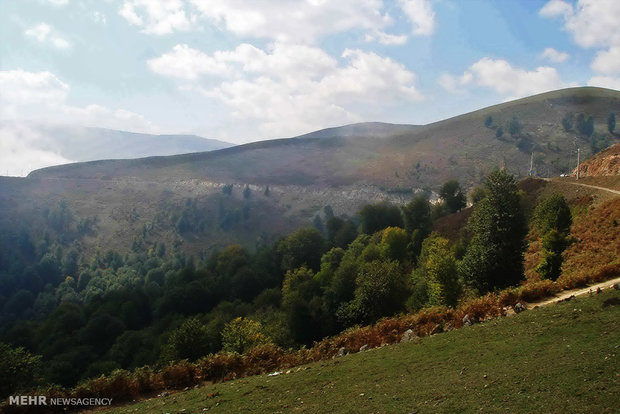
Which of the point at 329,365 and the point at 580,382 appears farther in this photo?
the point at 329,365

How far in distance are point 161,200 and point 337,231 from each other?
105 meters

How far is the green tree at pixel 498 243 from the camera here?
28484 mm

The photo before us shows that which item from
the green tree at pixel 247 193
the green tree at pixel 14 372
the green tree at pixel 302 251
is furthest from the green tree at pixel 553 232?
the green tree at pixel 247 193

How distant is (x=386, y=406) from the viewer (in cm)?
1020

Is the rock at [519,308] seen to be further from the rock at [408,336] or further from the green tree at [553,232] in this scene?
the green tree at [553,232]

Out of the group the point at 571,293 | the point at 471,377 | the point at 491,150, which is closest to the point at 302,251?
the point at 571,293

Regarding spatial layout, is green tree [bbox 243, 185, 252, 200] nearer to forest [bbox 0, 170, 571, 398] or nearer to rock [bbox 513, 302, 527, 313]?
forest [bbox 0, 170, 571, 398]

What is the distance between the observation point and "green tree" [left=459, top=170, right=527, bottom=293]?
28484mm

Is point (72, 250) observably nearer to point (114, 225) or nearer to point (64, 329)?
point (114, 225)

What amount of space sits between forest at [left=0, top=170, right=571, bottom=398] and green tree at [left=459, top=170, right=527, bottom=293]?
0.08 meters

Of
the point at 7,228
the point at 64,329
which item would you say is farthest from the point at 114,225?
the point at 64,329

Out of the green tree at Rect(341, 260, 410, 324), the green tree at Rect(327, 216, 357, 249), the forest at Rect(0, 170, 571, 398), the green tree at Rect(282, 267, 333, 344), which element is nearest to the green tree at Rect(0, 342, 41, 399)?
the forest at Rect(0, 170, 571, 398)

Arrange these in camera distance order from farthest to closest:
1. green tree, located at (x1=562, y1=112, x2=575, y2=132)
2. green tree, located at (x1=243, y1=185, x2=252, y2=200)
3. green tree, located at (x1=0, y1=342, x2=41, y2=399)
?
1. green tree, located at (x1=243, y1=185, x2=252, y2=200)
2. green tree, located at (x1=562, y1=112, x2=575, y2=132)
3. green tree, located at (x1=0, y1=342, x2=41, y2=399)

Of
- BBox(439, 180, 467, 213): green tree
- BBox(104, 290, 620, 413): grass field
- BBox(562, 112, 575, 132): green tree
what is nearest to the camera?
BBox(104, 290, 620, 413): grass field
